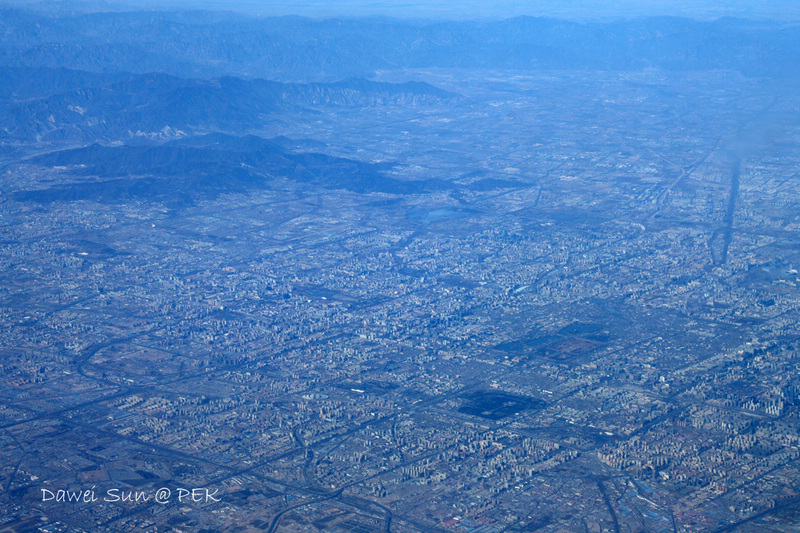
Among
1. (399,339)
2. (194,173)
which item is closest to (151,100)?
(194,173)

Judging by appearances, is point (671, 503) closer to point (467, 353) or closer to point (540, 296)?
point (467, 353)

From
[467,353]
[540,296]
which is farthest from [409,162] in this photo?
[467,353]

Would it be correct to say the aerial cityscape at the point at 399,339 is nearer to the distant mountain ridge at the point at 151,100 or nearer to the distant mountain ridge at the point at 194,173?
the distant mountain ridge at the point at 194,173

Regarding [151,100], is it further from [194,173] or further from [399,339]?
[399,339]

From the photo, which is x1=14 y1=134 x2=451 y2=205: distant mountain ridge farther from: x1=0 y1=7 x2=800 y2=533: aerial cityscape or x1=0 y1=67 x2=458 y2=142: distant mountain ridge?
x1=0 y1=67 x2=458 y2=142: distant mountain ridge

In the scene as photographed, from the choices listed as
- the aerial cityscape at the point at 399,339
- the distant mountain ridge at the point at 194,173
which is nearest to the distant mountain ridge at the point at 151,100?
the aerial cityscape at the point at 399,339

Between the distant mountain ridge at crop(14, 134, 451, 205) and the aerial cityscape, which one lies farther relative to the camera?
the distant mountain ridge at crop(14, 134, 451, 205)

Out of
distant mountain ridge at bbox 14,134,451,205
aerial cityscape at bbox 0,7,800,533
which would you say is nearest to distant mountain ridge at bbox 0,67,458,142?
aerial cityscape at bbox 0,7,800,533

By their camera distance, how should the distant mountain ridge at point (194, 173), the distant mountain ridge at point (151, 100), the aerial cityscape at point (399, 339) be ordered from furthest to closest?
the distant mountain ridge at point (151, 100) < the distant mountain ridge at point (194, 173) < the aerial cityscape at point (399, 339)
